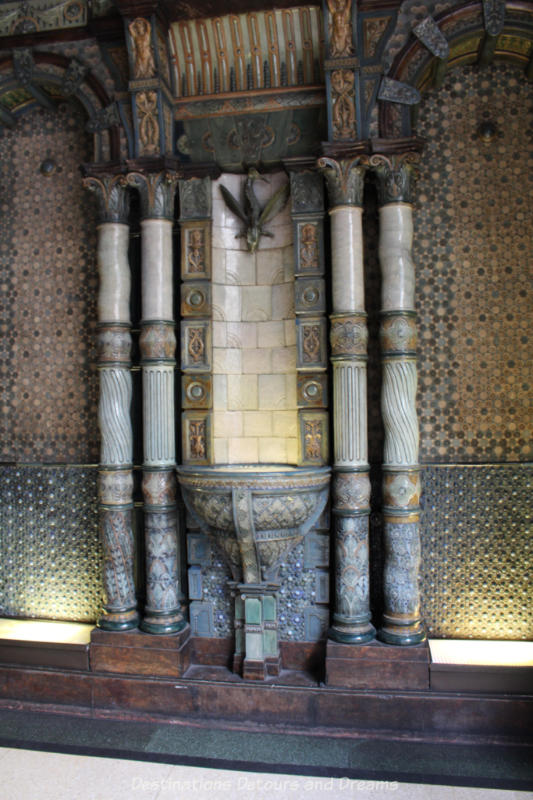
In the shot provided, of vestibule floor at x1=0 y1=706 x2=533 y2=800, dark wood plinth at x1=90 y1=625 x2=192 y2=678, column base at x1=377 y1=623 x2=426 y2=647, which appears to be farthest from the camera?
dark wood plinth at x1=90 y1=625 x2=192 y2=678

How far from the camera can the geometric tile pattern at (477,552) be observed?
4.38m

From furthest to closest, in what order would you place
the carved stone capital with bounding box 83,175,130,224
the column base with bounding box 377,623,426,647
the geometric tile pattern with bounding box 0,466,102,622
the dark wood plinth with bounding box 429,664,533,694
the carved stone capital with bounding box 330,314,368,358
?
the geometric tile pattern with bounding box 0,466,102,622
the carved stone capital with bounding box 83,175,130,224
the carved stone capital with bounding box 330,314,368,358
the column base with bounding box 377,623,426,647
the dark wood plinth with bounding box 429,664,533,694

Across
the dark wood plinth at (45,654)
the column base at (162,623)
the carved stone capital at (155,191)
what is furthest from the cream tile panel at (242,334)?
the dark wood plinth at (45,654)

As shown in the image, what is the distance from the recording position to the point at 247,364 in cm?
474

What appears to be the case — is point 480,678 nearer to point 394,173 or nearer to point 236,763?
point 236,763

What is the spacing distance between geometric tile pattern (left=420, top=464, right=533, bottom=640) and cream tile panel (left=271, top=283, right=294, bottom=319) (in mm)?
1514

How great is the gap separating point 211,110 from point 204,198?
66cm

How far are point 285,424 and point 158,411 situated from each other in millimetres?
920

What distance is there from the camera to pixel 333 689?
4.05 meters

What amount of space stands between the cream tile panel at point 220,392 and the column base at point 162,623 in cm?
149

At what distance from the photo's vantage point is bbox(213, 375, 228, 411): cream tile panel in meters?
4.66

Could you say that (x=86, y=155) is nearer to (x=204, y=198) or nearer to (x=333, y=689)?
(x=204, y=198)

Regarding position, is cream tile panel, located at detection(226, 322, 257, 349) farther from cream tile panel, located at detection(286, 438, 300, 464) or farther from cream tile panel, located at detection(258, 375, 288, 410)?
cream tile panel, located at detection(286, 438, 300, 464)

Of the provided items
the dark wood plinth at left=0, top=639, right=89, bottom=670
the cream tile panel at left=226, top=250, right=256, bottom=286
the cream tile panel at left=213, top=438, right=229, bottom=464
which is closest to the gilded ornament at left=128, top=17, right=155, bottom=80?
the cream tile panel at left=226, top=250, right=256, bottom=286
